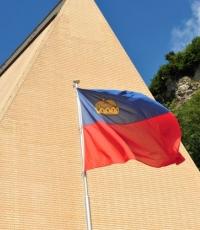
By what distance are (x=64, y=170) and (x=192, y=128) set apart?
19880mm

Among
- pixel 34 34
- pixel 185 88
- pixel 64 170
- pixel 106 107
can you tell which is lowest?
pixel 64 170

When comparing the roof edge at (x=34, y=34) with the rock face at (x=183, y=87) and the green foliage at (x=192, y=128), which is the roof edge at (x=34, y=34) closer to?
the green foliage at (x=192, y=128)

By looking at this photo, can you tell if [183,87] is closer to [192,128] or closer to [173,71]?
[173,71]

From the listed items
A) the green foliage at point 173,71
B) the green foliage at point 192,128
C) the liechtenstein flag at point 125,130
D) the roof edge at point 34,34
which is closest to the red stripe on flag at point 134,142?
the liechtenstein flag at point 125,130

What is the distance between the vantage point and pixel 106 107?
28.4ft

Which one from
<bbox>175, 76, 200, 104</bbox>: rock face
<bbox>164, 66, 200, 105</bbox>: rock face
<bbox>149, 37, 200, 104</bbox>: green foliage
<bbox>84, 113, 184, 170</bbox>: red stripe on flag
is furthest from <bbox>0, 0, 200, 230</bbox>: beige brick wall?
<bbox>149, 37, 200, 104</bbox>: green foliage

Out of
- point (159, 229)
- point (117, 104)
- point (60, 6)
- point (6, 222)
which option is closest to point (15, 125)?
point (6, 222)

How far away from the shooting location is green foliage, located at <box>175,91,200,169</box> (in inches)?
1101

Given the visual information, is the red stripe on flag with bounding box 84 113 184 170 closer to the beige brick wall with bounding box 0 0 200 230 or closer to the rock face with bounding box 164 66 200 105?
the beige brick wall with bounding box 0 0 200 230

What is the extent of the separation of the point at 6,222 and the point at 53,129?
2.50 metres

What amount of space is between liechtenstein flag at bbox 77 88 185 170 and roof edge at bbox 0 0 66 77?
253 inches

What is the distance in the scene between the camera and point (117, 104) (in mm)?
8922

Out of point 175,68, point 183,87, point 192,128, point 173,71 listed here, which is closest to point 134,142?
point 192,128

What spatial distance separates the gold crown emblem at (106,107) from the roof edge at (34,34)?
21.6 feet
